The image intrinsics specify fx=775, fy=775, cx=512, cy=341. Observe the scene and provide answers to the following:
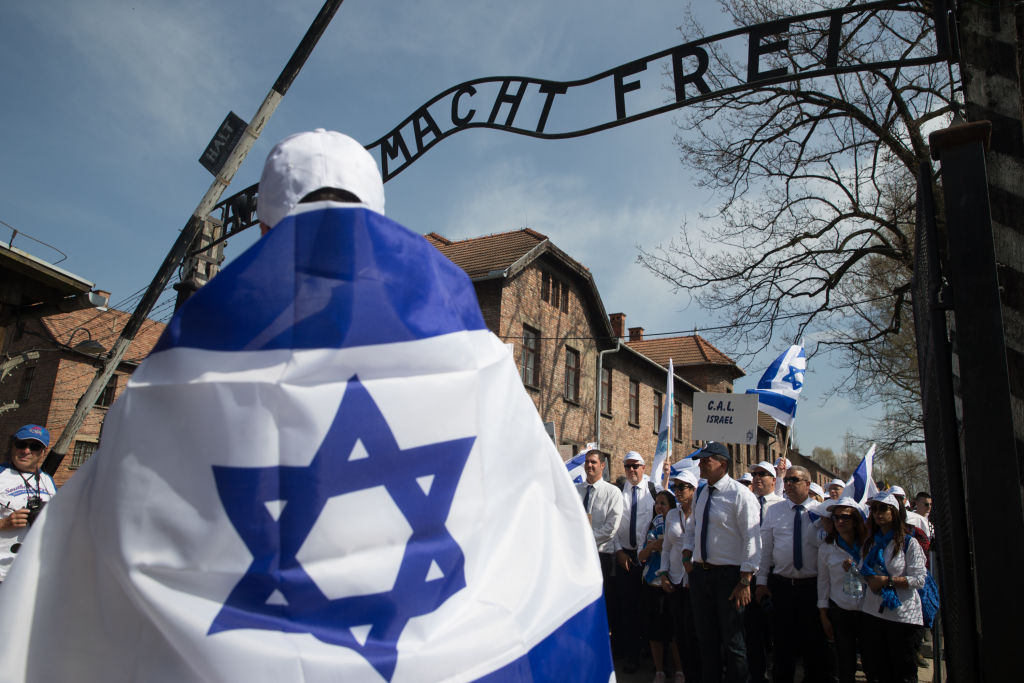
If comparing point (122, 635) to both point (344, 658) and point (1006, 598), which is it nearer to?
point (344, 658)

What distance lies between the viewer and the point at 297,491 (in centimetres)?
136

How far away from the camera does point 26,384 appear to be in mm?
29844

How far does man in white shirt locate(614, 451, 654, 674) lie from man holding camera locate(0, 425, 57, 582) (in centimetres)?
592

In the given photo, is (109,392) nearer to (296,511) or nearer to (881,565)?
(881,565)

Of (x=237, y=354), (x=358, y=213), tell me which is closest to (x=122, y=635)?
(x=237, y=354)

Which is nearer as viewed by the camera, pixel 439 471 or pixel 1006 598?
pixel 439 471

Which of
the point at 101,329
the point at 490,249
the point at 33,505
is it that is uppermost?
the point at 490,249

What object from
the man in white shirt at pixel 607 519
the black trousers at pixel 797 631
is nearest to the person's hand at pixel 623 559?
the man in white shirt at pixel 607 519

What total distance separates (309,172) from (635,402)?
105 feet

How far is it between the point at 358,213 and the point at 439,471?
55 cm

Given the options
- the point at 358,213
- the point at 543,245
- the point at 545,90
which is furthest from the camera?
the point at 543,245

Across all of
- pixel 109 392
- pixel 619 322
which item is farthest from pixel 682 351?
pixel 109 392

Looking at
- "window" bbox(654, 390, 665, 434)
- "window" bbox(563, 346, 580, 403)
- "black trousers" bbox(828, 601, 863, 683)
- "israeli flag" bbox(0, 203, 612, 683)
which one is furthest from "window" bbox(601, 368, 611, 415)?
"israeli flag" bbox(0, 203, 612, 683)

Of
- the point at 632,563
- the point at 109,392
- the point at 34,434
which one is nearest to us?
the point at 34,434
